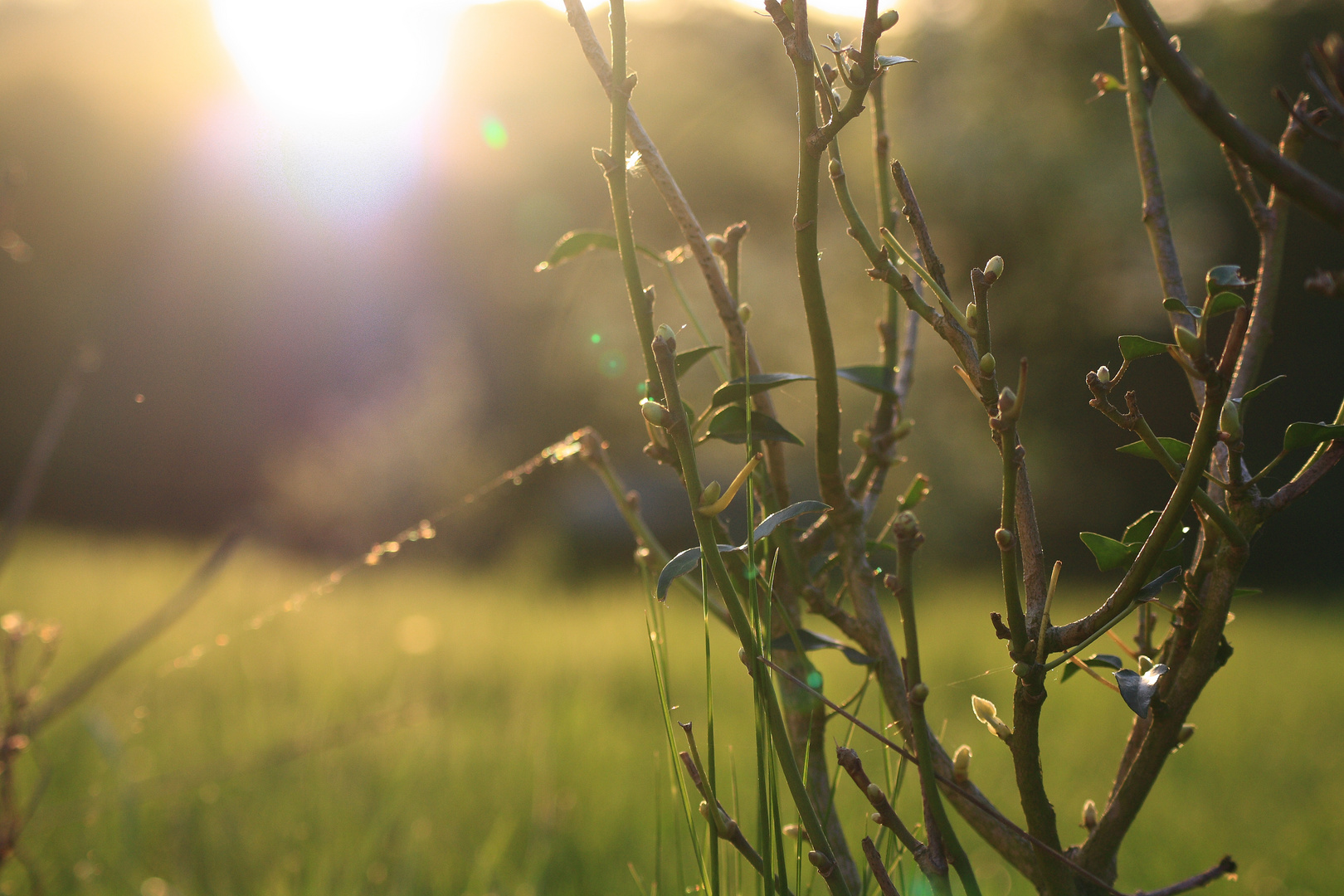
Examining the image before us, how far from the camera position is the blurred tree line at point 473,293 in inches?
158

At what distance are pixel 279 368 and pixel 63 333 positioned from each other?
93 centimetres

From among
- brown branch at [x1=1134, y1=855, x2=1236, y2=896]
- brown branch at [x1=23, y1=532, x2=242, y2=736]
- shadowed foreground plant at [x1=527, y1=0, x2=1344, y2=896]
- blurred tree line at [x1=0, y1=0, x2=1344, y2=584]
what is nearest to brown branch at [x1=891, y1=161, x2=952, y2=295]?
shadowed foreground plant at [x1=527, y1=0, x2=1344, y2=896]

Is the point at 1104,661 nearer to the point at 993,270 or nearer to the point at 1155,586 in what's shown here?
the point at 1155,586

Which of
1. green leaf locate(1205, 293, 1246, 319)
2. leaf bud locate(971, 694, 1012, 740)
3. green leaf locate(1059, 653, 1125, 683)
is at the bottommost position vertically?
leaf bud locate(971, 694, 1012, 740)

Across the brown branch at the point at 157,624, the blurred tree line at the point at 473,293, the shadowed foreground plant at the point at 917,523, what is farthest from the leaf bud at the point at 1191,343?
the blurred tree line at the point at 473,293

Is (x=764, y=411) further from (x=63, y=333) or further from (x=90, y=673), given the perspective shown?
(x=63, y=333)

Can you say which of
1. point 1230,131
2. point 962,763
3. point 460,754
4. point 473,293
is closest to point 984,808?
point 962,763

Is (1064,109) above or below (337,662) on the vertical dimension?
above

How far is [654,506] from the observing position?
13.5ft

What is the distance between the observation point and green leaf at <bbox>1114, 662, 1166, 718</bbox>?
0.95ft

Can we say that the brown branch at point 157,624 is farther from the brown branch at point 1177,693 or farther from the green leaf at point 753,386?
the brown branch at point 1177,693

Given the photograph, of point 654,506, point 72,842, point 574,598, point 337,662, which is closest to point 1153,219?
point 72,842

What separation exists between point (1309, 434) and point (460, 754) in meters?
1.05

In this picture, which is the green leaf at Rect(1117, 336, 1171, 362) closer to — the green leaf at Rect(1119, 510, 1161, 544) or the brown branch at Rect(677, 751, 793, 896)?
the green leaf at Rect(1119, 510, 1161, 544)
